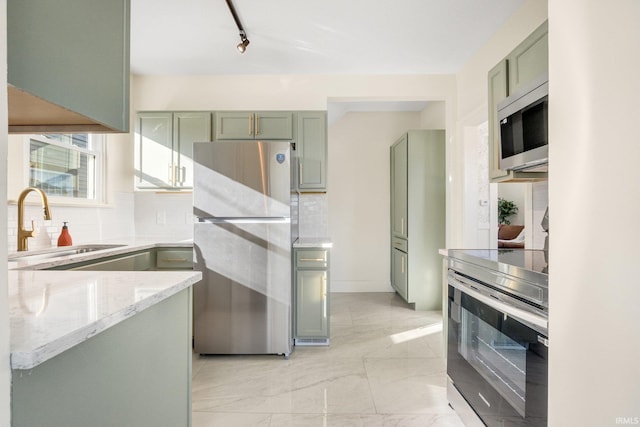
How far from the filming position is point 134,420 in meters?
0.99

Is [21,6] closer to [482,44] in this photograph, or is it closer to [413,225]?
[482,44]

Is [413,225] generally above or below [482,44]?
below

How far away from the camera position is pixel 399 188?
450cm

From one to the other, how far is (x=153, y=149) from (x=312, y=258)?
1.89 meters

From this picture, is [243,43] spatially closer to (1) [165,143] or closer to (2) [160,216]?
(1) [165,143]

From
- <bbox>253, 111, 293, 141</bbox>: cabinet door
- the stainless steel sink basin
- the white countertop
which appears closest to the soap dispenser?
the stainless steel sink basin

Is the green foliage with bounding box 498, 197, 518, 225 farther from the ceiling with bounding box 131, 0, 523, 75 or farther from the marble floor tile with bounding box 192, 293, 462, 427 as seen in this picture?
the marble floor tile with bounding box 192, 293, 462, 427

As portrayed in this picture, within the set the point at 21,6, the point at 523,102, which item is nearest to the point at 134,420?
the point at 21,6

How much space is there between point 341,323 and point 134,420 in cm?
289

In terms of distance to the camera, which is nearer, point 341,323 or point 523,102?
point 523,102

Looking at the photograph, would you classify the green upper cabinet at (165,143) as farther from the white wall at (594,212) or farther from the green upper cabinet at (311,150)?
the white wall at (594,212)

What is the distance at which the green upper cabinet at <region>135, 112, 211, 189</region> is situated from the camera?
11.3 ft

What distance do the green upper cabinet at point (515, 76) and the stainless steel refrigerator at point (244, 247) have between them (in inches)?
59.0

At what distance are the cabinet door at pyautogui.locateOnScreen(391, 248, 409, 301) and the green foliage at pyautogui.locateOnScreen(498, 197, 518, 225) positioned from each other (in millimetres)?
2613
